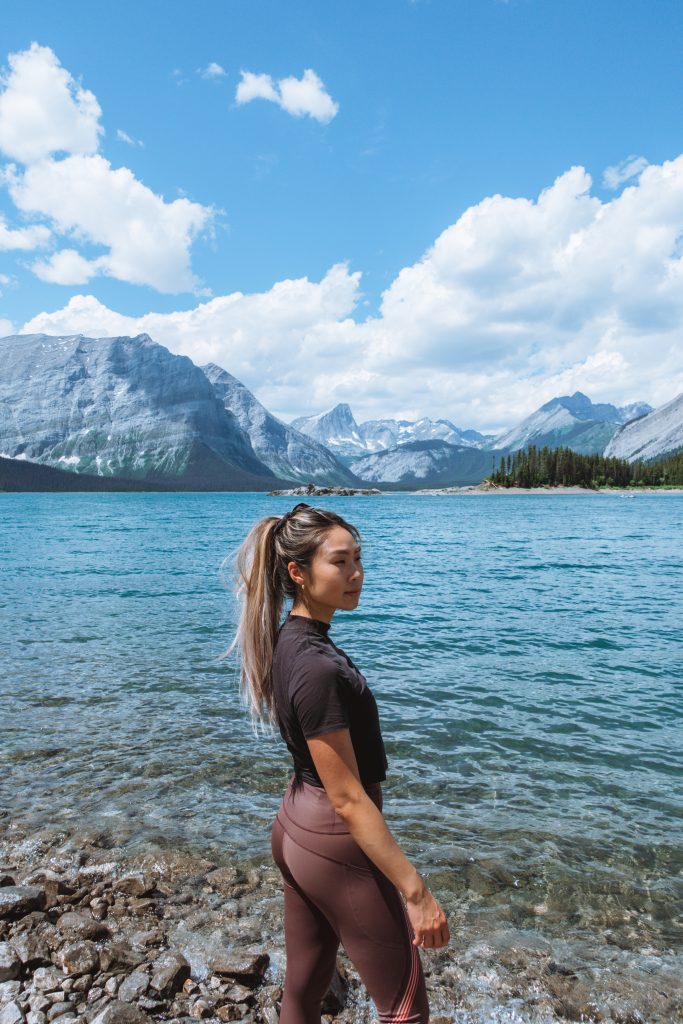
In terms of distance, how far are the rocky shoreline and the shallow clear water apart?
2.68 ft

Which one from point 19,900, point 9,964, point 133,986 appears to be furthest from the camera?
point 19,900

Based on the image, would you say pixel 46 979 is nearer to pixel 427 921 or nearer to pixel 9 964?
pixel 9 964

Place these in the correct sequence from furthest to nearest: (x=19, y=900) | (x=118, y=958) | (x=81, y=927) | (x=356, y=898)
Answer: (x=19, y=900), (x=81, y=927), (x=118, y=958), (x=356, y=898)

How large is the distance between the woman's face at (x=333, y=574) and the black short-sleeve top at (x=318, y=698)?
0.16 metres

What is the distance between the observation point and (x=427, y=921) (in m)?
3.37

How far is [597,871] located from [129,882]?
245 inches

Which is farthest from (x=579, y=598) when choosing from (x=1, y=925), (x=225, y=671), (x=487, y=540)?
(x=487, y=540)

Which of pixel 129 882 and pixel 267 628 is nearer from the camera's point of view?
pixel 267 628

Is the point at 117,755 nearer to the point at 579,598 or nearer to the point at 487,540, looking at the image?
the point at 579,598

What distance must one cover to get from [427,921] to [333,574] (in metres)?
1.99

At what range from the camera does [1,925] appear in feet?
21.2

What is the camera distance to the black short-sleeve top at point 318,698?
325 cm

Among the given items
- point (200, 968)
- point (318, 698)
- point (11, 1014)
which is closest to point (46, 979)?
point (11, 1014)

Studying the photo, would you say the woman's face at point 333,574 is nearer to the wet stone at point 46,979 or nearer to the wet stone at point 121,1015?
the wet stone at point 121,1015
